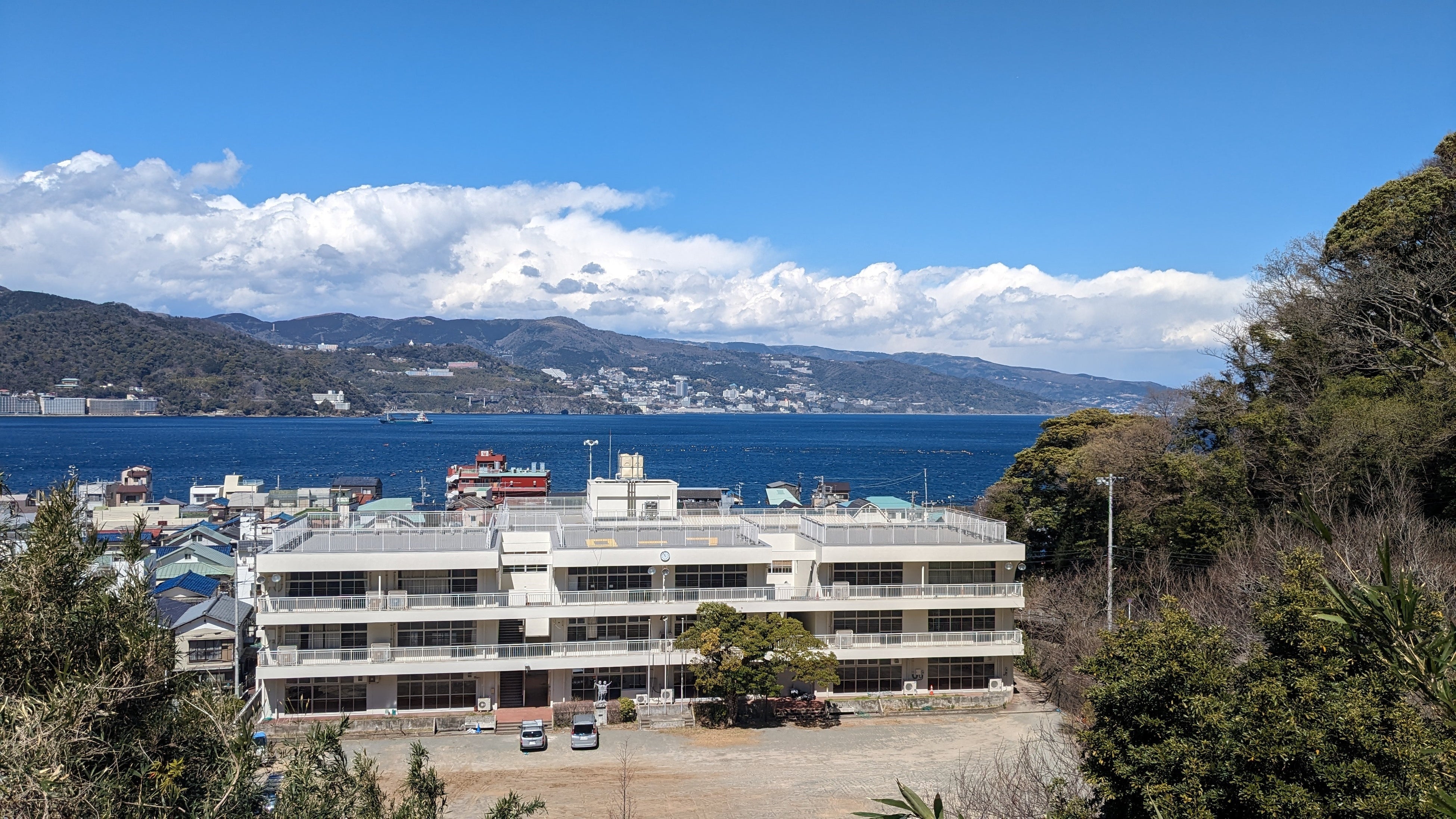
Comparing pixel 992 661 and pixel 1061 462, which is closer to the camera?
pixel 992 661

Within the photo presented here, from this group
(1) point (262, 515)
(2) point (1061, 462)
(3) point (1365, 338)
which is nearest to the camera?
(3) point (1365, 338)

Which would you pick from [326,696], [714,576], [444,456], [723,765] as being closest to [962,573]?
[714,576]

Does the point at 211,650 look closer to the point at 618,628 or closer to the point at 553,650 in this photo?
the point at 553,650

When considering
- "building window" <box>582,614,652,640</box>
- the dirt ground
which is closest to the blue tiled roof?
the dirt ground

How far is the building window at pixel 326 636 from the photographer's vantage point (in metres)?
25.9

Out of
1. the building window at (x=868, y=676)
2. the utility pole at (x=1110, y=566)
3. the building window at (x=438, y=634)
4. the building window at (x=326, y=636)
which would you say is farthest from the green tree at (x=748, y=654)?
the building window at (x=326, y=636)

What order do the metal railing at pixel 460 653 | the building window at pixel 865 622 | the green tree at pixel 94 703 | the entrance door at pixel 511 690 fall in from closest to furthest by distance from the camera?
the green tree at pixel 94 703 < the metal railing at pixel 460 653 < the entrance door at pixel 511 690 < the building window at pixel 865 622

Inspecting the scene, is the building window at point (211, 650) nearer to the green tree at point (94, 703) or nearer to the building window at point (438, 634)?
the building window at point (438, 634)

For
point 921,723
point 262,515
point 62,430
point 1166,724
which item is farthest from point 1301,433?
point 62,430

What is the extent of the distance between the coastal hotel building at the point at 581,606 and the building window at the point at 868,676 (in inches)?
1.9

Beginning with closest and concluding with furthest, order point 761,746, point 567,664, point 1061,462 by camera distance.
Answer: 1. point 761,746
2. point 567,664
3. point 1061,462

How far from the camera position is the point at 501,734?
2516 cm

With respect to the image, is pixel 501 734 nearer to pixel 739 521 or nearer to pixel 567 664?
pixel 567 664

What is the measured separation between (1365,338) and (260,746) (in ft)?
113
